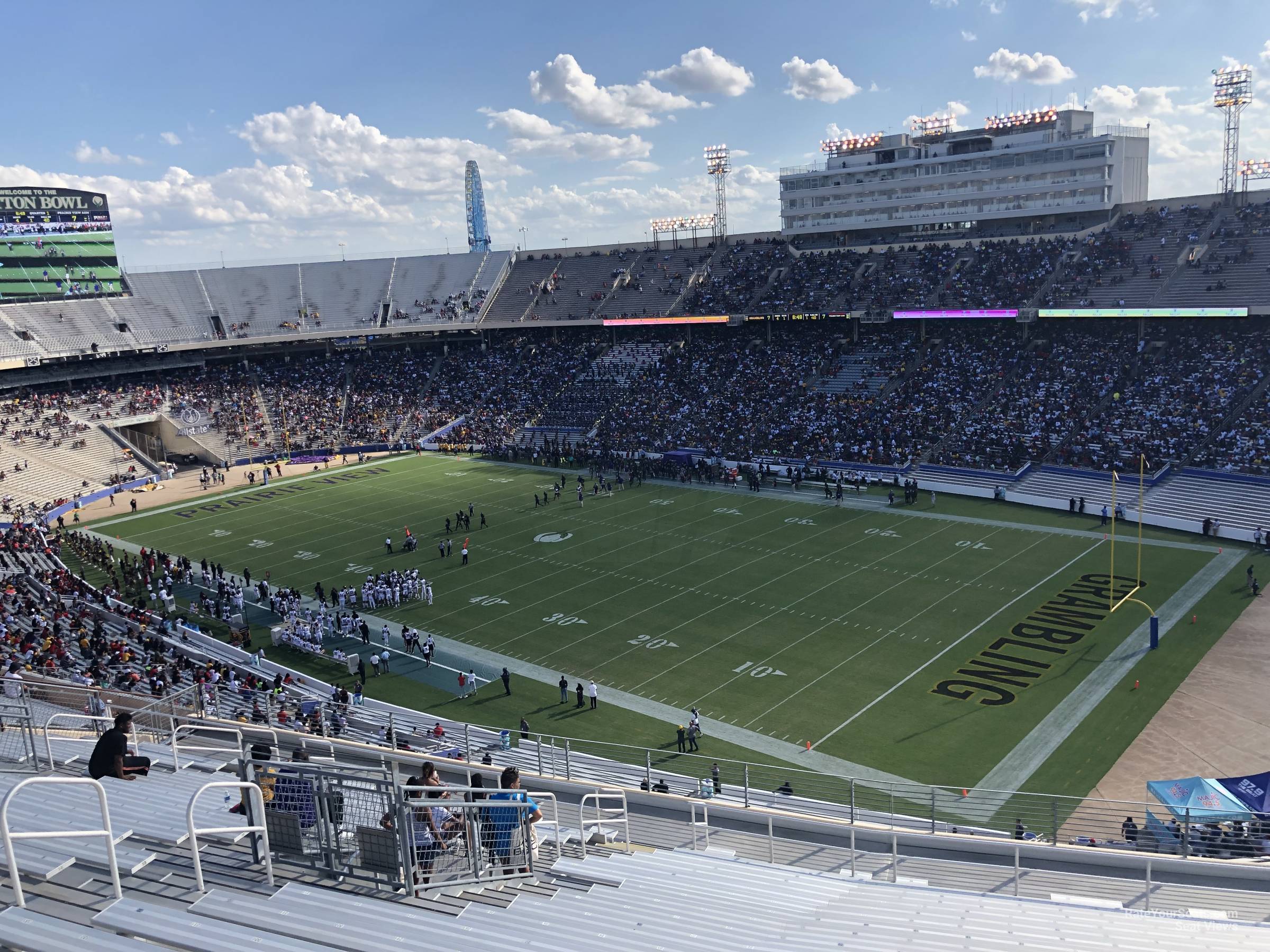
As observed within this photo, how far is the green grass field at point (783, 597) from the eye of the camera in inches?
849

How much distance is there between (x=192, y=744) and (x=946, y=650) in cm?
1853

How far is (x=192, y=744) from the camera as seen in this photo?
1340 centimetres

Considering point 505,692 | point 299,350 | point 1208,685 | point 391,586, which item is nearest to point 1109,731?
point 1208,685

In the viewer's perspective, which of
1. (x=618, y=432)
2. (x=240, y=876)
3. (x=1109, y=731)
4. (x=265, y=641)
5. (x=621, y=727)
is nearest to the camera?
(x=240, y=876)

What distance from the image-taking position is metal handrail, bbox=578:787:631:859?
10.4m

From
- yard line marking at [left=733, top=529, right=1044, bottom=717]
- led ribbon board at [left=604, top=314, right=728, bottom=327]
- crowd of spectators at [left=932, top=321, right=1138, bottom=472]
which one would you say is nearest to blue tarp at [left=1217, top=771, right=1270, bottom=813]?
yard line marking at [left=733, top=529, right=1044, bottom=717]

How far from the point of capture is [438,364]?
70.6 m

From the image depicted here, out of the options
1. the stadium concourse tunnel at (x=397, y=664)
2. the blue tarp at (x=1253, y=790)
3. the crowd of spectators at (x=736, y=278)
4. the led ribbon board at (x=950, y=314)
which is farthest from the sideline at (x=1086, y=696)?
the crowd of spectators at (x=736, y=278)

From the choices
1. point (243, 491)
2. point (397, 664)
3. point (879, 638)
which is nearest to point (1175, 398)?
point (879, 638)

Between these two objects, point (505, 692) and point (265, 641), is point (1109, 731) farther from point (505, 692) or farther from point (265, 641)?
point (265, 641)

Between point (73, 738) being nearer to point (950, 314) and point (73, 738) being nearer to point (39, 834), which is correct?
point (39, 834)

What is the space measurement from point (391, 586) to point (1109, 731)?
21.2 meters

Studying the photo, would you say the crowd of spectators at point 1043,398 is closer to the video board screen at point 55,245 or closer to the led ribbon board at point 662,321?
the led ribbon board at point 662,321

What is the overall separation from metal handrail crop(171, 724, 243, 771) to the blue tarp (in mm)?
14756
